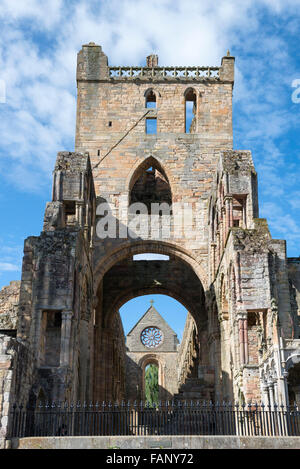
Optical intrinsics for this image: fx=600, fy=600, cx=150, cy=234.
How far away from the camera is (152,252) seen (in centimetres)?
2309

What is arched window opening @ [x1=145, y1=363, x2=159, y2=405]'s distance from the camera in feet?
151

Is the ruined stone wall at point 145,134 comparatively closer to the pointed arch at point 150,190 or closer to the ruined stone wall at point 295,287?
the pointed arch at point 150,190

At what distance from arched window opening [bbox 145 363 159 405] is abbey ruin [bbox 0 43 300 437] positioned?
51.8ft

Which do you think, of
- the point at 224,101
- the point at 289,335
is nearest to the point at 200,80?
the point at 224,101

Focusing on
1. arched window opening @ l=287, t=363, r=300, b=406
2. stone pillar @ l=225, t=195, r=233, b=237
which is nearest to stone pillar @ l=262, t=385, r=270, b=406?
arched window opening @ l=287, t=363, r=300, b=406

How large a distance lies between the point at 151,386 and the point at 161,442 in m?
37.5

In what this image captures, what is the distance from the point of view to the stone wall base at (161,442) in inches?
397

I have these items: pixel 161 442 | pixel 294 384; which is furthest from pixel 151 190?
pixel 161 442

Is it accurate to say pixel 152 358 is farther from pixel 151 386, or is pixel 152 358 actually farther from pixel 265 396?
pixel 265 396

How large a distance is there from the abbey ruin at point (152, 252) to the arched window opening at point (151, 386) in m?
15.8
